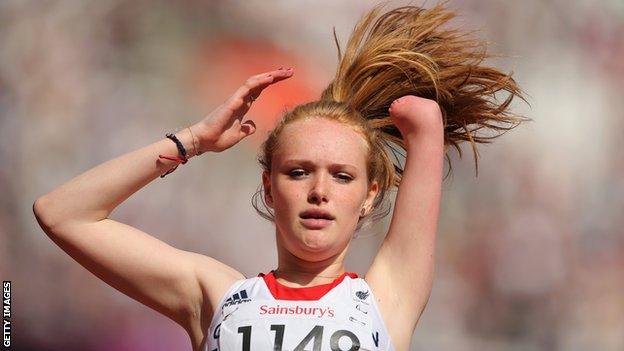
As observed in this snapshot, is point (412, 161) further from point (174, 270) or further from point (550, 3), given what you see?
point (550, 3)

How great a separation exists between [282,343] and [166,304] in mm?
379

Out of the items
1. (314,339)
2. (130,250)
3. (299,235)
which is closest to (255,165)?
(130,250)

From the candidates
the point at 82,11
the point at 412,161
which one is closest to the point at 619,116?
the point at 82,11

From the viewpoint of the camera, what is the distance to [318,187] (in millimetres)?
2449

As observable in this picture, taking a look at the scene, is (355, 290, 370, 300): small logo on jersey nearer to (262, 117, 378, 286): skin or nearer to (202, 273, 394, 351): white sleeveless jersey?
(202, 273, 394, 351): white sleeveless jersey

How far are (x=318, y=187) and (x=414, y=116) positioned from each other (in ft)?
1.07

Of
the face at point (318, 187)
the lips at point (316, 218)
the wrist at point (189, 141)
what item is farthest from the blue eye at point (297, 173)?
the wrist at point (189, 141)

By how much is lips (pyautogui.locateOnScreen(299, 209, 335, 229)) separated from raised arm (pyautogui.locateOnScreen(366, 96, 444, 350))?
18cm

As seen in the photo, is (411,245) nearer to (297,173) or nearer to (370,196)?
(370,196)

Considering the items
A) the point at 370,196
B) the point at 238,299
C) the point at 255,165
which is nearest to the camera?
the point at 238,299

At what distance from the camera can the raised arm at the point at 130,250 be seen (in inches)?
101

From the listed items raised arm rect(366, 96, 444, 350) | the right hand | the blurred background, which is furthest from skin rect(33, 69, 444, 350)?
the blurred background

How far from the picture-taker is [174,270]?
2578 mm

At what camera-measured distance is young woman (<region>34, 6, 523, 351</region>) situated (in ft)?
8.05
